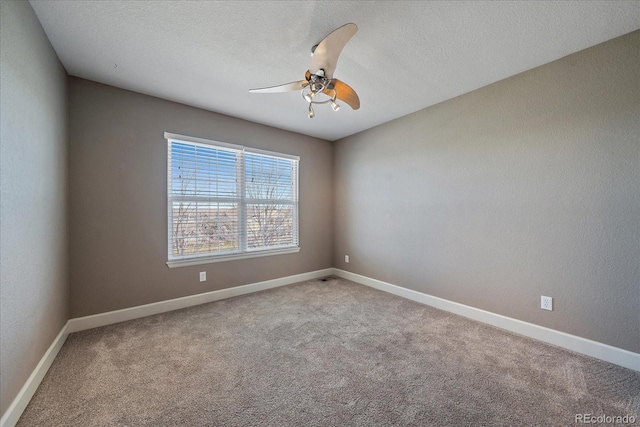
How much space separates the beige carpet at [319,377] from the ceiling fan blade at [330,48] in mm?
2197

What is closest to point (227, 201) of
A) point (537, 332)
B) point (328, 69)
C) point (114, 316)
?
point (114, 316)

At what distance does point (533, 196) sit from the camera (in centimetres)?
231

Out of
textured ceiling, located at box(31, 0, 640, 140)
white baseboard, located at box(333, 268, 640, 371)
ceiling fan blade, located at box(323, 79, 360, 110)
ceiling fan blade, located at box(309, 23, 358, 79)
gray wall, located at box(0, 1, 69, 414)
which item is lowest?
white baseboard, located at box(333, 268, 640, 371)

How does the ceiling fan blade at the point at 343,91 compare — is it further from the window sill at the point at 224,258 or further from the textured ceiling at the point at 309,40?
the window sill at the point at 224,258

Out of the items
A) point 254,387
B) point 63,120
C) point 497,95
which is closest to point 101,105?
point 63,120

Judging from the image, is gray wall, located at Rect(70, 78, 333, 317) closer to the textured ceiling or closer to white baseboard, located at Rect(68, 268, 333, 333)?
white baseboard, located at Rect(68, 268, 333, 333)

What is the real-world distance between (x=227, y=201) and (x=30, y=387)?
2.28 m

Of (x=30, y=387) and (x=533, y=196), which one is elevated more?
(x=533, y=196)

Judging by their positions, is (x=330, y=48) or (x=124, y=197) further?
(x=124, y=197)

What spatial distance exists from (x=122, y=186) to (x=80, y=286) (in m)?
1.05

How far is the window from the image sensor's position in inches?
119

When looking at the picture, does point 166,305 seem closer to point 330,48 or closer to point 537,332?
point 330,48

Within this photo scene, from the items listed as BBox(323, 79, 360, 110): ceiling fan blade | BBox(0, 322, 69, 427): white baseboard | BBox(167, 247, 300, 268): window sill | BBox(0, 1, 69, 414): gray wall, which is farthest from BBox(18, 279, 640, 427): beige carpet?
BBox(323, 79, 360, 110): ceiling fan blade

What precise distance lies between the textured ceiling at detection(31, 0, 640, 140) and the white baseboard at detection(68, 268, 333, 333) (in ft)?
7.76
